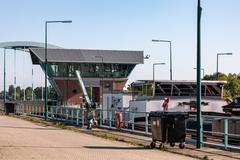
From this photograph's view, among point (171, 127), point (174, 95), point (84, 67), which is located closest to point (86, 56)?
point (84, 67)

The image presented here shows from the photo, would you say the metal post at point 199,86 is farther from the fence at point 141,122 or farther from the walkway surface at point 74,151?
the walkway surface at point 74,151

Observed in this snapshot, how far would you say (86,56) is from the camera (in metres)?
121

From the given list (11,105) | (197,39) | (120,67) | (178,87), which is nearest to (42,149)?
(197,39)

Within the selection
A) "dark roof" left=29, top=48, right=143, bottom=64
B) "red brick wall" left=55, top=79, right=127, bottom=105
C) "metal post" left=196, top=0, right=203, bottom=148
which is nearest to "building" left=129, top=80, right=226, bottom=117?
"metal post" left=196, top=0, right=203, bottom=148

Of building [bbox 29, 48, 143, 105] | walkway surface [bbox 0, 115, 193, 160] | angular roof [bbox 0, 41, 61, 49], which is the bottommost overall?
walkway surface [bbox 0, 115, 193, 160]

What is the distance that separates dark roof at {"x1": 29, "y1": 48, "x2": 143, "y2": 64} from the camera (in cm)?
11675

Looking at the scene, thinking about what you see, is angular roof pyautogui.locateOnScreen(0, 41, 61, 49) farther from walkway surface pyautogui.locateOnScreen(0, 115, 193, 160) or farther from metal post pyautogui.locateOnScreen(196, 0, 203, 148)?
metal post pyautogui.locateOnScreen(196, 0, 203, 148)

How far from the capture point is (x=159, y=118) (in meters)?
18.6

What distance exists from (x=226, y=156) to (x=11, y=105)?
1853 inches

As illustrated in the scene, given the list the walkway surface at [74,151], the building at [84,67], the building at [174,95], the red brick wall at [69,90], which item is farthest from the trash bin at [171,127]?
the red brick wall at [69,90]

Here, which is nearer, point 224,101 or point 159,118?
point 159,118

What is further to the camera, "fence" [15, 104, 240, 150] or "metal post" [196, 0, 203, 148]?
"fence" [15, 104, 240, 150]

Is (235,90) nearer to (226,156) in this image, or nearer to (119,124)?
(119,124)

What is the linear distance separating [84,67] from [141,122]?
9151 centimetres
